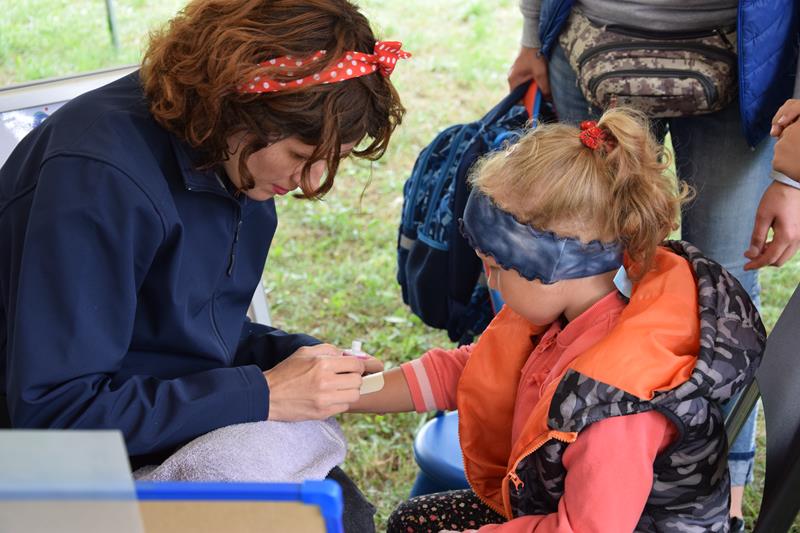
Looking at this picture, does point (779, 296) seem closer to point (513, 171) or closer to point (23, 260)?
point (513, 171)

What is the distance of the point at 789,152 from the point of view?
64.0 inches

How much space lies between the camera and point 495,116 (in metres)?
2.33

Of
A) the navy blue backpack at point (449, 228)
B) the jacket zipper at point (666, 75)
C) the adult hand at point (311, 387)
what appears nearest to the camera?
the adult hand at point (311, 387)

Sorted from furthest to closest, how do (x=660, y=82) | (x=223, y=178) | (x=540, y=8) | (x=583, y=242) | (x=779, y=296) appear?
(x=779, y=296) → (x=540, y=8) → (x=660, y=82) → (x=223, y=178) → (x=583, y=242)

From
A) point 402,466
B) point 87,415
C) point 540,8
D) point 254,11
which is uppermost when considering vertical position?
point 254,11

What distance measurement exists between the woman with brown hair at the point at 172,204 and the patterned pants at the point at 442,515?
0.29m

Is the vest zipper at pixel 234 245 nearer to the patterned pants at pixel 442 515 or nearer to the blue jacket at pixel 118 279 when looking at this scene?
the blue jacket at pixel 118 279

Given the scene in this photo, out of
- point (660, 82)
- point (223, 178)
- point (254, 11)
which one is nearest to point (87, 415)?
point (223, 178)

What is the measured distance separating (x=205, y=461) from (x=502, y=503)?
1.88 ft

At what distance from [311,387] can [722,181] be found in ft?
3.39

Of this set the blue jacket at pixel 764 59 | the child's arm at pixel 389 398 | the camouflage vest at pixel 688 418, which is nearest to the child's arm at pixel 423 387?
the child's arm at pixel 389 398

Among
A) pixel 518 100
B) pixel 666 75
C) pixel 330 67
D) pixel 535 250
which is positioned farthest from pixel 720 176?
pixel 330 67

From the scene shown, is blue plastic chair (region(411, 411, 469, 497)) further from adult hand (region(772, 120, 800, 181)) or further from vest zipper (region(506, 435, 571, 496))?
adult hand (region(772, 120, 800, 181))

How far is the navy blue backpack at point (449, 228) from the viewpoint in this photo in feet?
7.50
